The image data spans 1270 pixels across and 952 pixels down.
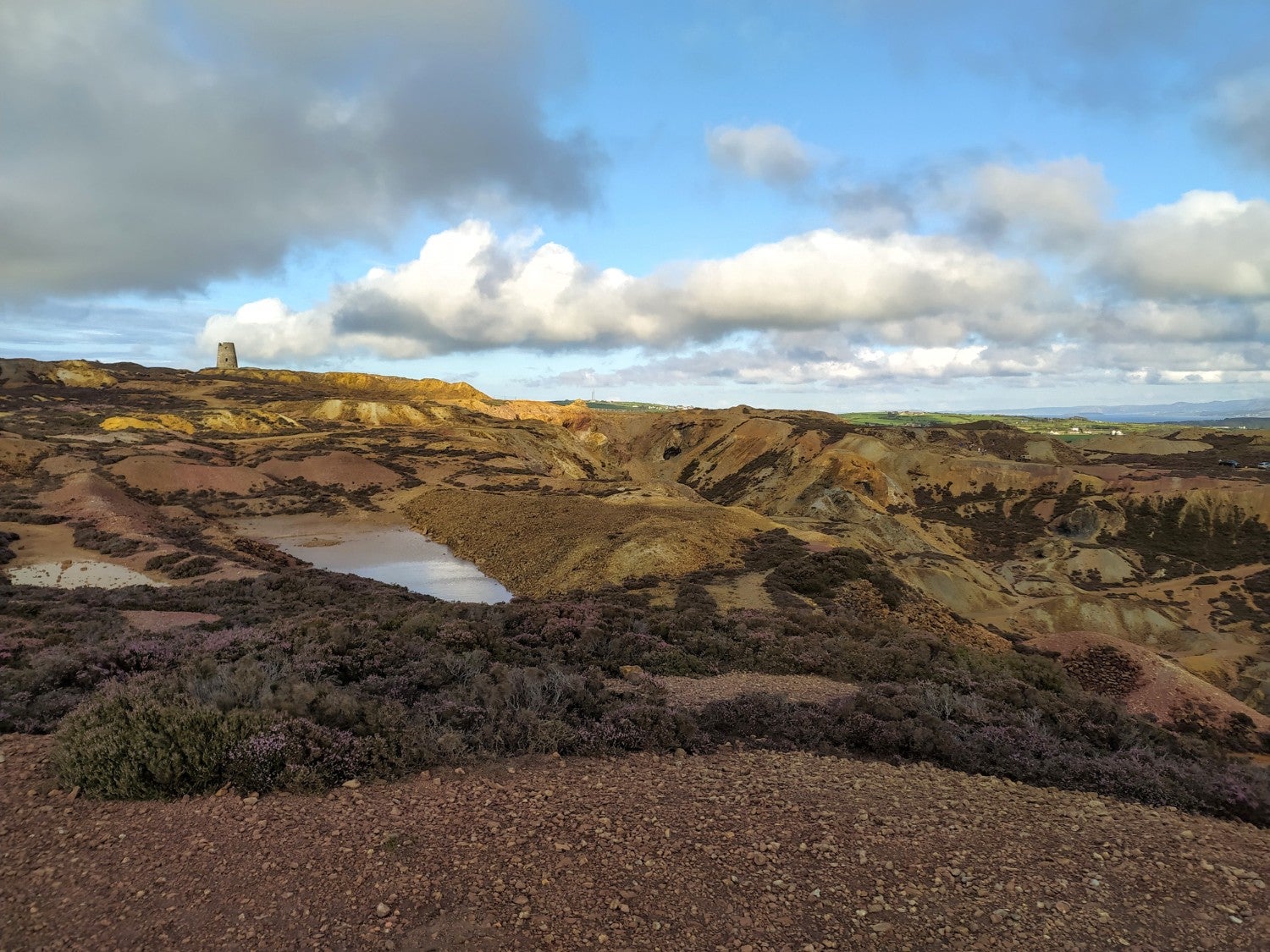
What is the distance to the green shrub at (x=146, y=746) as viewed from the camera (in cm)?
688

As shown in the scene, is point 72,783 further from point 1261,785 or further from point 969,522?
point 969,522

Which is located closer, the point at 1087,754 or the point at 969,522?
the point at 1087,754

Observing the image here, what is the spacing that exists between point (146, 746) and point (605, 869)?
5312mm

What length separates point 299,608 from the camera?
1903 cm

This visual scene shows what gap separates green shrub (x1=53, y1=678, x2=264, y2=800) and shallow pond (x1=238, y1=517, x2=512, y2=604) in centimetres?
1853

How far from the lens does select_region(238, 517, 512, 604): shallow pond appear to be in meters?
30.1

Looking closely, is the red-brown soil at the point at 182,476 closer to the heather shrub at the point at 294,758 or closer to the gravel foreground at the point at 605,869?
the gravel foreground at the point at 605,869

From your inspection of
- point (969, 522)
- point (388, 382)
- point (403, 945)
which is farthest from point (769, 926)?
point (388, 382)

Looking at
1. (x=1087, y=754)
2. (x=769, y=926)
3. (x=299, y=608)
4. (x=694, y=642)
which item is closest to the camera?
(x=769, y=926)

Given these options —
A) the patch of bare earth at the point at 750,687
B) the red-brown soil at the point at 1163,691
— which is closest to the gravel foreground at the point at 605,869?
the patch of bare earth at the point at 750,687

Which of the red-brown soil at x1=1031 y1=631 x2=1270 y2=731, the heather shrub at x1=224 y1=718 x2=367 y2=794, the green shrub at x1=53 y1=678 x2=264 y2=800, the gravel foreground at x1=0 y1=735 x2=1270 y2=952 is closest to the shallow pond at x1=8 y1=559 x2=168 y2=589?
the green shrub at x1=53 y1=678 x2=264 y2=800

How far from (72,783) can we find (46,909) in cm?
212

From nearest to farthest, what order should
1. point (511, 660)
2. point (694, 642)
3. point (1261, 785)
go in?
point (1261, 785), point (511, 660), point (694, 642)

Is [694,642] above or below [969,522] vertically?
above
